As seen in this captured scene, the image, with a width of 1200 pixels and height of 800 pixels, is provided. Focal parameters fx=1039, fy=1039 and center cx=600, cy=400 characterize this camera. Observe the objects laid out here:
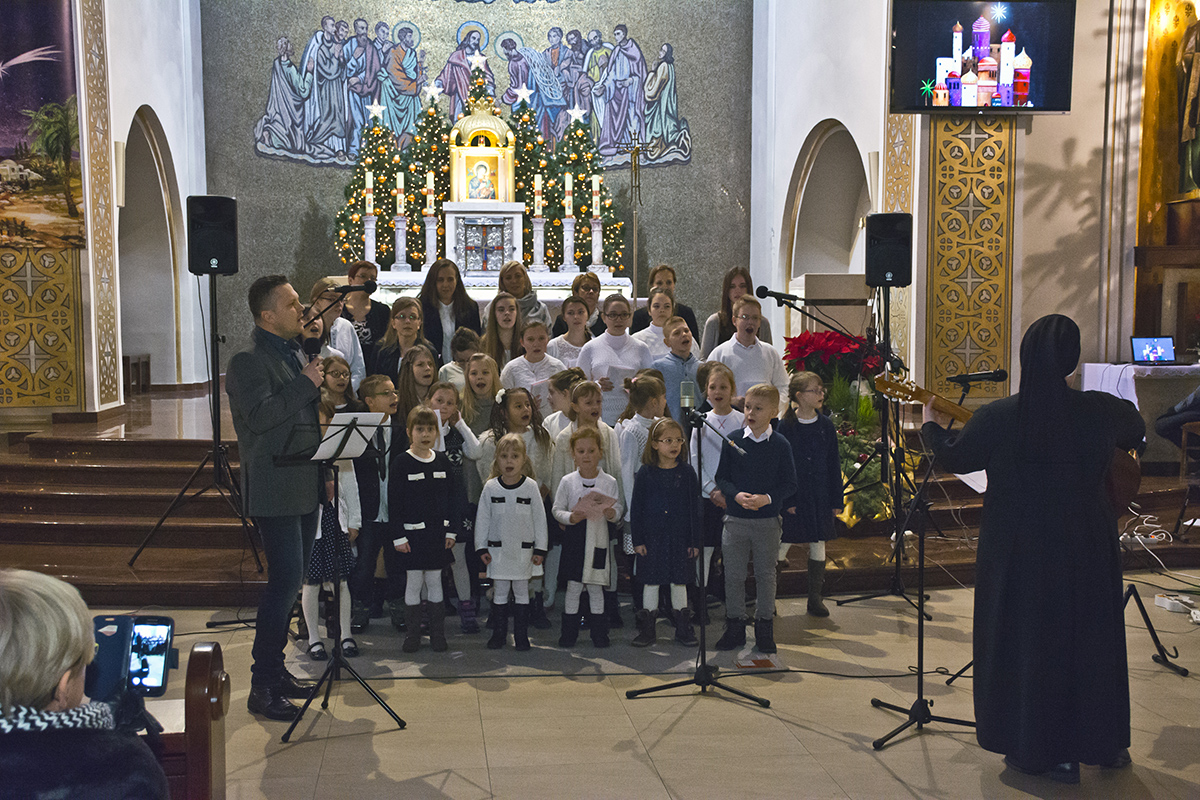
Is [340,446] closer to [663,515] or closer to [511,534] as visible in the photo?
[511,534]

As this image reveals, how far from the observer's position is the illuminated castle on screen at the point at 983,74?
847 centimetres

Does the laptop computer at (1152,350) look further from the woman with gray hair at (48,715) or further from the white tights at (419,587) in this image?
the woman with gray hair at (48,715)

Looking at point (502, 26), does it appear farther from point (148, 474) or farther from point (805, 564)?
point (805, 564)

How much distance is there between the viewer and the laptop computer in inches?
352

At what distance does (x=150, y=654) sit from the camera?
2.43 meters

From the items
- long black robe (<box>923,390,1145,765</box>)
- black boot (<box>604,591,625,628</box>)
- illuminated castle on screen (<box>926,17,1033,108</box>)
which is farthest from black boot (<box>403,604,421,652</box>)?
illuminated castle on screen (<box>926,17,1033,108</box>)

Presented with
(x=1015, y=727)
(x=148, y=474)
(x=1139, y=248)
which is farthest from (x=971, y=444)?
(x=1139, y=248)

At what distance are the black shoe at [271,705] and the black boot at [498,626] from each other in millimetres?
1109

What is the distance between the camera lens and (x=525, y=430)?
541 centimetres

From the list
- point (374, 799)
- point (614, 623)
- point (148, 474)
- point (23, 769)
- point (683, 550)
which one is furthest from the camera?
point (148, 474)

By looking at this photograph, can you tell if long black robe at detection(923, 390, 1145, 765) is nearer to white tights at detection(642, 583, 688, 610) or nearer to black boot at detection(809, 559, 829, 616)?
white tights at detection(642, 583, 688, 610)

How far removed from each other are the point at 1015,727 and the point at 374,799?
2.13m

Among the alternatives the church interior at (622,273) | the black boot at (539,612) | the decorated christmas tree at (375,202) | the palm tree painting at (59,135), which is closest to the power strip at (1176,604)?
the church interior at (622,273)

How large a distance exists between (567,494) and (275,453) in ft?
5.18
